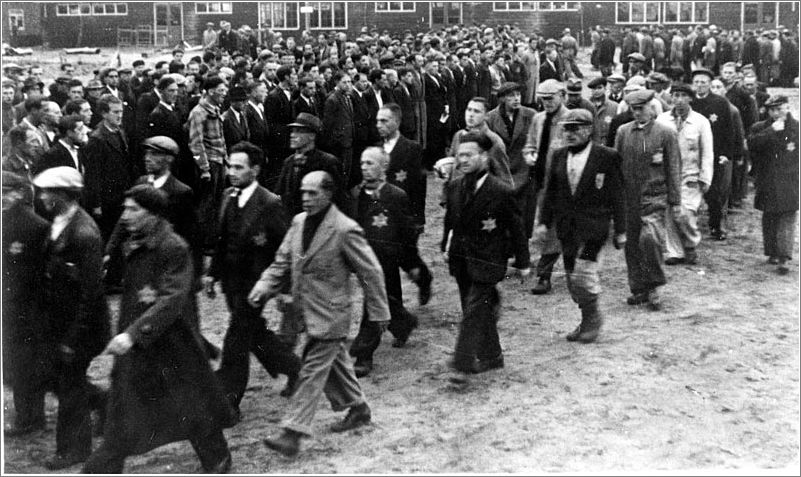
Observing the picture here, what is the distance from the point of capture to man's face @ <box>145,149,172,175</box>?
843cm

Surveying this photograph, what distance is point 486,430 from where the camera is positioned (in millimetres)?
7180

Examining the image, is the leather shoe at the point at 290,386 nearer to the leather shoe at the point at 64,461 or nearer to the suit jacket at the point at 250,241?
the suit jacket at the point at 250,241

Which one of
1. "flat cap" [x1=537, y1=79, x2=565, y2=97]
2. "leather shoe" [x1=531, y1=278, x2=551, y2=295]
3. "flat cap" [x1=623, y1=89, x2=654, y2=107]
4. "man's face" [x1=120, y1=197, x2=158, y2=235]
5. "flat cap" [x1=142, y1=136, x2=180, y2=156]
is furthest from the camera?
"flat cap" [x1=537, y1=79, x2=565, y2=97]

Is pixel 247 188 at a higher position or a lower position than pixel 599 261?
higher

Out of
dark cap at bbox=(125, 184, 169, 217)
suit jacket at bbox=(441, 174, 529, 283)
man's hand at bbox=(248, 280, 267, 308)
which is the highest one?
dark cap at bbox=(125, 184, 169, 217)

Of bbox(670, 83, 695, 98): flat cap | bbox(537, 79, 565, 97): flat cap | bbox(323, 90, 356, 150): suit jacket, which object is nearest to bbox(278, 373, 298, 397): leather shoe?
bbox(537, 79, 565, 97): flat cap

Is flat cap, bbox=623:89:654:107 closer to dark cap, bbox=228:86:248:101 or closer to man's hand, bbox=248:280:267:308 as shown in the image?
man's hand, bbox=248:280:267:308

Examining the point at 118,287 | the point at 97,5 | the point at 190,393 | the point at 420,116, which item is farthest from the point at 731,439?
the point at 97,5

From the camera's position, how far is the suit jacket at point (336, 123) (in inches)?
532

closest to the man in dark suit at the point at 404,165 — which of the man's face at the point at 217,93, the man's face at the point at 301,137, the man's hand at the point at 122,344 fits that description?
the man's face at the point at 301,137

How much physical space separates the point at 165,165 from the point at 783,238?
691 centimetres

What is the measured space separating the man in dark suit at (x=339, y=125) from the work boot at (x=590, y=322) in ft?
17.3

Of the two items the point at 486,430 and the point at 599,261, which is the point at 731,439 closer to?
the point at 486,430

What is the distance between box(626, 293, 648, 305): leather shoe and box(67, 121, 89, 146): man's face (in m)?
5.73
